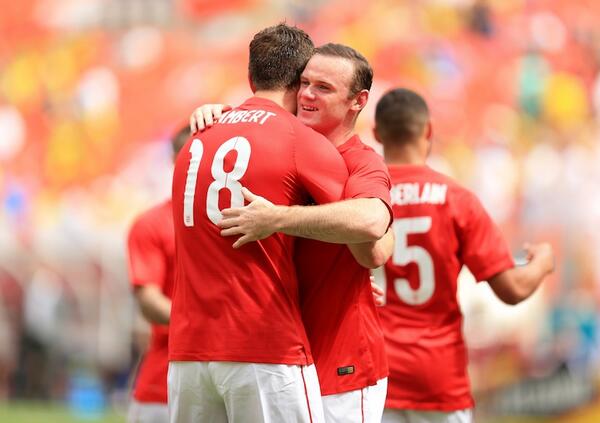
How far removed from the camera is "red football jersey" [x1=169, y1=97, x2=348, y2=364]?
140 inches

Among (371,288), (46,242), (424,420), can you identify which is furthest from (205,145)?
(46,242)

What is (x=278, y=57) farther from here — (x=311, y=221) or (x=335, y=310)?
(x=335, y=310)

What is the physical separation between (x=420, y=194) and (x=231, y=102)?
6.90 meters

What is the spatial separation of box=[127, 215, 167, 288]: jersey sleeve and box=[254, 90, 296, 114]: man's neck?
1.88 metres

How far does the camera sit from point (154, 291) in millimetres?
5398

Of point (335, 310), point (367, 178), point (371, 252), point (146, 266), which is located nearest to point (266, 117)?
point (367, 178)

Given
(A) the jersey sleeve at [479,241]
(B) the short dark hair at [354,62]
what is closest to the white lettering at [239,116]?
(B) the short dark hair at [354,62]

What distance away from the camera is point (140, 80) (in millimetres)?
12055

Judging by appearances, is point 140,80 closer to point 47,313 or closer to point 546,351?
point 47,313

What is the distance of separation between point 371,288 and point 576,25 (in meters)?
8.32

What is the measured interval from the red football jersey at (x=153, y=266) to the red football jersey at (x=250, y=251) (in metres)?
A: 1.73

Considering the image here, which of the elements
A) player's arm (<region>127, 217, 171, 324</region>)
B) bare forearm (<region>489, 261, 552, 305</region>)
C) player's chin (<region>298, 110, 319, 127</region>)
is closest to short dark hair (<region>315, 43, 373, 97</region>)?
player's chin (<region>298, 110, 319, 127</region>)

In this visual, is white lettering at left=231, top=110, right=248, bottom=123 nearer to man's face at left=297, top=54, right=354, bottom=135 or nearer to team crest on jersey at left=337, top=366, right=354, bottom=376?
man's face at left=297, top=54, right=354, bottom=135

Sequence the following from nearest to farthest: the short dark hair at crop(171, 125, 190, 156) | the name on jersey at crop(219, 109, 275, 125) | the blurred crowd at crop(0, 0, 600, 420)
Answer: the name on jersey at crop(219, 109, 275, 125) < the short dark hair at crop(171, 125, 190, 156) < the blurred crowd at crop(0, 0, 600, 420)
